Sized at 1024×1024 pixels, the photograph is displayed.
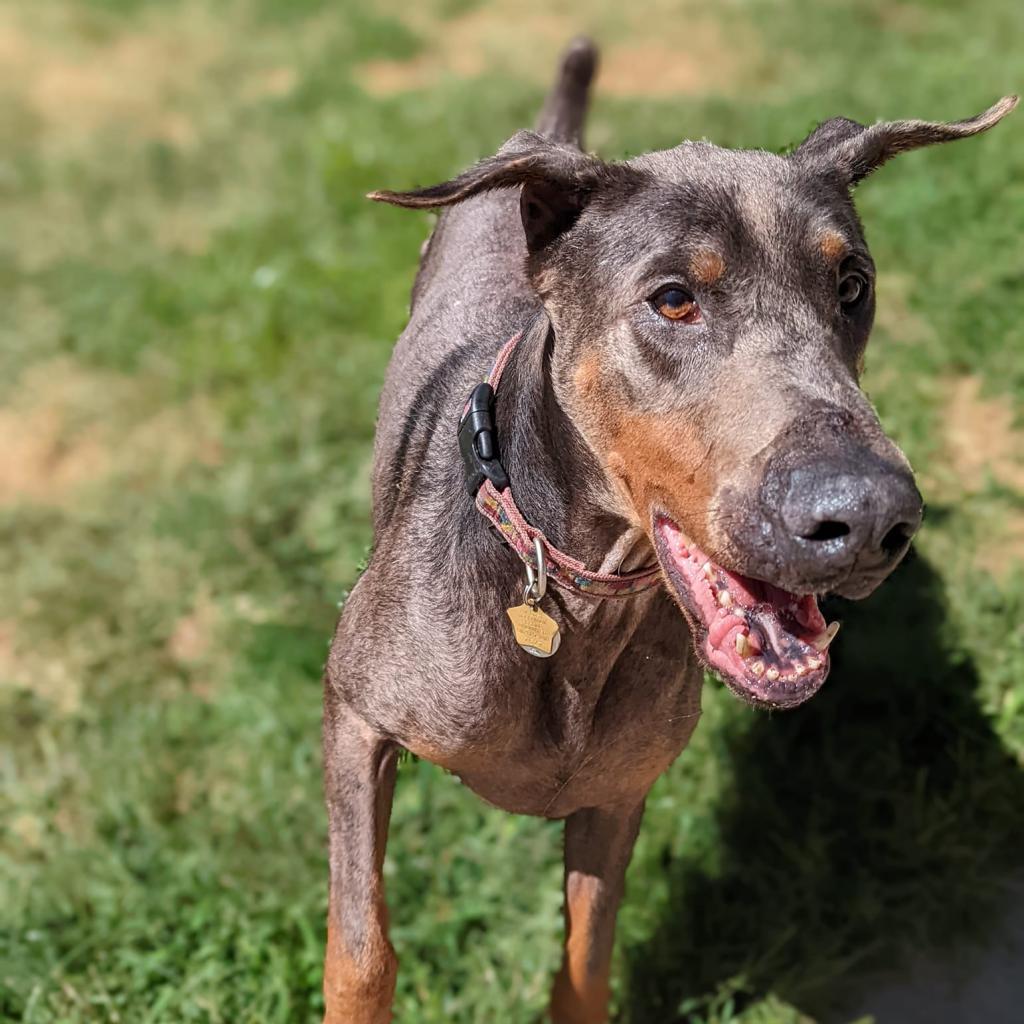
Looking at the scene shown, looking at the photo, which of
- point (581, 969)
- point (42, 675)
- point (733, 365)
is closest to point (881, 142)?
point (733, 365)

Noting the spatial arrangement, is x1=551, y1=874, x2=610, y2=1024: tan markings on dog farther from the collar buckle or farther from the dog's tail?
the dog's tail

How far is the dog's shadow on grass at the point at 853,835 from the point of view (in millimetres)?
4195

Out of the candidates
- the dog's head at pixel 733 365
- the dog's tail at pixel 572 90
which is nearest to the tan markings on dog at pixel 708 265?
the dog's head at pixel 733 365

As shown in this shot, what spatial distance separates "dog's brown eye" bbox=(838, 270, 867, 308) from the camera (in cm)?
288

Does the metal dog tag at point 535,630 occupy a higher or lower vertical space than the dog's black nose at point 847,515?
lower

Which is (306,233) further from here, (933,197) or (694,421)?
(694,421)

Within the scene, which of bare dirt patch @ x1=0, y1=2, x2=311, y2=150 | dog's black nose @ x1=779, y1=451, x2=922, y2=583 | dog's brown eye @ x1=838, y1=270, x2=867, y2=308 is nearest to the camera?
dog's black nose @ x1=779, y1=451, x2=922, y2=583

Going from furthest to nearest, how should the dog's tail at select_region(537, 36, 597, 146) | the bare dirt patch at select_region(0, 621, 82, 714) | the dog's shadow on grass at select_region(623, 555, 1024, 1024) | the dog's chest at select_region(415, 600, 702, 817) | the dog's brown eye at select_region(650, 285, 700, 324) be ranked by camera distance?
the dog's tail at select_region(537, 36, 597, 146) → the bare dirt patch at select_region(0, 621, 82, 714) → the dog's shadow on grass at select_region(623, 555, 1024, 1024) → the dog's chest at select_region(415, 600, 702, 817) → the dog's brown eye at select_region(650, 285, 700, 324)

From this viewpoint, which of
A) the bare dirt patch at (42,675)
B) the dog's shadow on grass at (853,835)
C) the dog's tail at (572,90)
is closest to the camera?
the dog's shadow on grass at (853,835)

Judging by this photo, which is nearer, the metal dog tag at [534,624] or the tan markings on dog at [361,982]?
the metal dog tag at [534,624]

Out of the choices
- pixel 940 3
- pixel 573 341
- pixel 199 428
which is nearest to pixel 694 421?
pixel 573 341

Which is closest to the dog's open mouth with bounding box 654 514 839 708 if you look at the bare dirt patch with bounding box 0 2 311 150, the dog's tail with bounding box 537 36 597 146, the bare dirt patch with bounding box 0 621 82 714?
the dog's tail with bounding box 537 36 597 146

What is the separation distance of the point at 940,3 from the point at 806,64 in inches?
51.7

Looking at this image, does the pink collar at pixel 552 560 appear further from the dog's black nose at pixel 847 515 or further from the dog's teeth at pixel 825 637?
the dog's black nose at pixel 847 515
